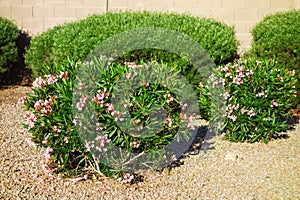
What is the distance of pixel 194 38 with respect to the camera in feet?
A: 21.5

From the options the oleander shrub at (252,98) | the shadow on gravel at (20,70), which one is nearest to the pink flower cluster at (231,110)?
the oleander shrub at (252,98)

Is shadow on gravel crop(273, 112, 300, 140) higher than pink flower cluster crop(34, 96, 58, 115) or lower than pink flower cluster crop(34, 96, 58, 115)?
lower

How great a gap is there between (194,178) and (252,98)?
1437mm

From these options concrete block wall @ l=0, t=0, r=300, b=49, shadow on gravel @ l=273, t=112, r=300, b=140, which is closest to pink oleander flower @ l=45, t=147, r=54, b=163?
shadow on gravel @ l=273, t=112, r=300, b=140

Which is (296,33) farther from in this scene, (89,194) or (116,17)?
(89,194)

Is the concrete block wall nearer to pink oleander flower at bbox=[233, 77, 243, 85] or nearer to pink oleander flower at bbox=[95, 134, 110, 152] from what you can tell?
pink oleander flower at bbox=[233, 77, 243, 85]

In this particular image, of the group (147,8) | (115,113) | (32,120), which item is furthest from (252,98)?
(147,8)

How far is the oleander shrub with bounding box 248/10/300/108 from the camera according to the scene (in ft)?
22.4

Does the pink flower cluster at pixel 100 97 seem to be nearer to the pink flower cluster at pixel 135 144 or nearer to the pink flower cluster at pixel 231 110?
the pink flower cluster at pixel 135 144

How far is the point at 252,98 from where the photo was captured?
5.53m

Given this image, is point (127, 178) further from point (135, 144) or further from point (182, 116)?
point (182, 116)

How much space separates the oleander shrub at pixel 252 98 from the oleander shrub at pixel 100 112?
1.29 metres

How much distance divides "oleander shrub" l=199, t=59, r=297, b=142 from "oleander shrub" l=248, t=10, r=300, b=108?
108 centimetres

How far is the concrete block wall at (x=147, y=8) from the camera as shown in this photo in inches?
343
